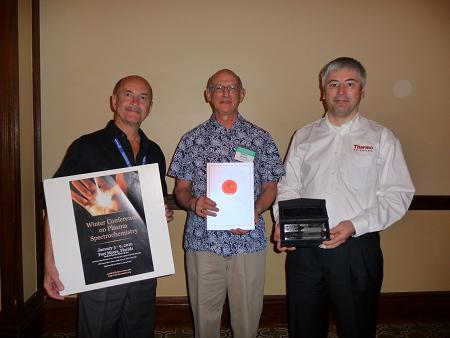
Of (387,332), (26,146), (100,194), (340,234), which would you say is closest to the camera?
(100,194)

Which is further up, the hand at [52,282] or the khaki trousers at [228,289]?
the hand at [52,282]

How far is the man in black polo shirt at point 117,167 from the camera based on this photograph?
1.93m

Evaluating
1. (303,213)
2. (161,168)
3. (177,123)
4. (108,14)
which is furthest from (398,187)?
(108,14)

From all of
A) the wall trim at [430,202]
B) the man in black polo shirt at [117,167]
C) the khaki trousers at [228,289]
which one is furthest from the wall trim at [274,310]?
the man in black polo shirt at [117,167]

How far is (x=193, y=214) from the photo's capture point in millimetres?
2307

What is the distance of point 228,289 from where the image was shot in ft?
7.62

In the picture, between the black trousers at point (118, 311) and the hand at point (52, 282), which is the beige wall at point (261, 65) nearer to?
the black trousers at point (118, 311)

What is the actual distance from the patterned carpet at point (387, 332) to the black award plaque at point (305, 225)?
166 cm

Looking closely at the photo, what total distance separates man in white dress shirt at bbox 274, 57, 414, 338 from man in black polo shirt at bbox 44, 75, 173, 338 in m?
0.95

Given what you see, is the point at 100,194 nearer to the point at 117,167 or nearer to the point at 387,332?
the point at 117,167

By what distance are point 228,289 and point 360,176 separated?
116 cm

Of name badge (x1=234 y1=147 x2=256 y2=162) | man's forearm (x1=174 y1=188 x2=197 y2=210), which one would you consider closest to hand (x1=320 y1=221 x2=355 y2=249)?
name badge (x1=234 y1=147 x2=256 y2=162)

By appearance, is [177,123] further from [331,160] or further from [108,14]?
[331,160]

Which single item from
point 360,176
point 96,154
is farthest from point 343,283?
point 96,154
